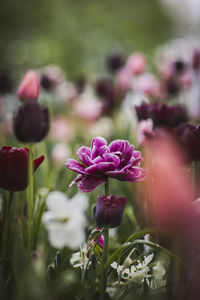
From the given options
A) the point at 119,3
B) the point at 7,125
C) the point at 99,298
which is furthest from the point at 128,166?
the point at 119,3

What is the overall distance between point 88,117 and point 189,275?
3.01 ft

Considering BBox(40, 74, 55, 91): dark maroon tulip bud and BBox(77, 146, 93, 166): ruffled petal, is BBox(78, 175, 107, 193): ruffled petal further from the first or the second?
BBox(40, 74, 55, 91): dark maroon tulip bud

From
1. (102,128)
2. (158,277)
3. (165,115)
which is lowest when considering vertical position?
(158,277)

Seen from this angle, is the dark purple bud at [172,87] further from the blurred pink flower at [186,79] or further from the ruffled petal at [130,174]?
the ruffled petal at [130,174]

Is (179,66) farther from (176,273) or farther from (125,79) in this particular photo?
(176,273)

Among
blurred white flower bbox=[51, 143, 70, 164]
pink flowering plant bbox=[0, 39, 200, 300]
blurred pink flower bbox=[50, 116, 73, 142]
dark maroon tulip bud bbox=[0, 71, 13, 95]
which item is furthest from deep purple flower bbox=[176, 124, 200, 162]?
blurred pink flower bbox=[50, 116, 73, 142]

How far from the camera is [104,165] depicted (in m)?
0.40

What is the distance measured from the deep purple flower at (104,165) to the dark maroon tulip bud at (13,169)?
0.17 ft

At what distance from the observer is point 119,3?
3623 mm

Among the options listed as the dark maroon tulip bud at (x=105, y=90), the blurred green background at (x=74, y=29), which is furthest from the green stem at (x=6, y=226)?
the blurred green background at (x=74, y=29)

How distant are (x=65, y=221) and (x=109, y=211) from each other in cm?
5

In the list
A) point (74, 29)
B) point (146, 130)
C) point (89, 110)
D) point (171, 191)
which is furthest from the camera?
point (74, 29)

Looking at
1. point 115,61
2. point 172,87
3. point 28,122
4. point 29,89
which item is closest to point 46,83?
point 115,61

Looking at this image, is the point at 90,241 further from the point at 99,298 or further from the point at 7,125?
the point at 7,125
